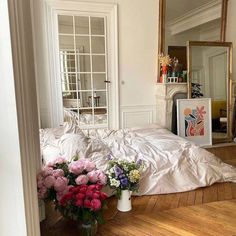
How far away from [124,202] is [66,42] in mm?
2986

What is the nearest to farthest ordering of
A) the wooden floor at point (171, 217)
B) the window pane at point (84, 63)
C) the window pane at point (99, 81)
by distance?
the wooden floor at point (171, 217) < the window pane at point (84, 63) < the window pane at point (99, 81)

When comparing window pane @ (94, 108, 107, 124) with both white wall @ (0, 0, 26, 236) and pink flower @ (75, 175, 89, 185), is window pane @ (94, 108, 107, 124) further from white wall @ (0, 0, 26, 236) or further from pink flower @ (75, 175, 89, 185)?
white wall @ (0, 0, 26, 236)

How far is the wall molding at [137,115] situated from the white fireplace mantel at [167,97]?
0.24 metres

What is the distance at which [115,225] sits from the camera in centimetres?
210

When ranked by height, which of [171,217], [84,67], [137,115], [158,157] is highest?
[84,67]

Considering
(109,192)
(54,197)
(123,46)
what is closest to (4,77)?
(54,197)

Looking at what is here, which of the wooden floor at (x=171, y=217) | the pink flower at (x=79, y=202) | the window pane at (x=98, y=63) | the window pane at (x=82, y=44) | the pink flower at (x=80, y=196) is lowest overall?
the wooden floor at (x=171, y=217)

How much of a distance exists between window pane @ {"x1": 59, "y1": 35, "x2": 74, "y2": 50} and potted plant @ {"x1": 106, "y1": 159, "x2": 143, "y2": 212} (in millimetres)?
2689

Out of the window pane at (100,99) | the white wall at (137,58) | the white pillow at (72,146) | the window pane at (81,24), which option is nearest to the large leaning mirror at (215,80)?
the white wall at (137,58)

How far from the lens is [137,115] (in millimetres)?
4742

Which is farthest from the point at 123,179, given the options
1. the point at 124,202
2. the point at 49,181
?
the point at 49,181

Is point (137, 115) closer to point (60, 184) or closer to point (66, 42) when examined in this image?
point (66, 42)

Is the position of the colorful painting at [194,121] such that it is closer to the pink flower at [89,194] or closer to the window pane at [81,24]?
the window pane at [81,24]

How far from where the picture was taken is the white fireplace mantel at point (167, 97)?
4.48 meters
